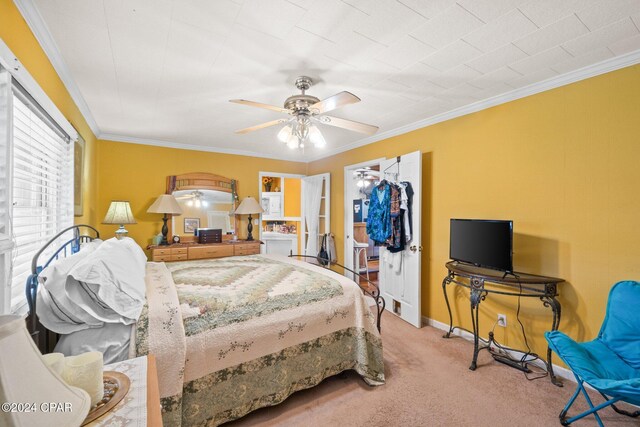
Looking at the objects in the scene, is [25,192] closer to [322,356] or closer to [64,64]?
[64,64]

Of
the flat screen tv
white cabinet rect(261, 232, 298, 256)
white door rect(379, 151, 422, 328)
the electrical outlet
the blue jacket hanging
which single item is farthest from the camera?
white cabinet rect(261, 232, 298, 256)

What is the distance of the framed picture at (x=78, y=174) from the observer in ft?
8.51

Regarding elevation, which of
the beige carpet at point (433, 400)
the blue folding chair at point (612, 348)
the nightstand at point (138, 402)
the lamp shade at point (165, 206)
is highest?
the lamp shade at point (165, 206)

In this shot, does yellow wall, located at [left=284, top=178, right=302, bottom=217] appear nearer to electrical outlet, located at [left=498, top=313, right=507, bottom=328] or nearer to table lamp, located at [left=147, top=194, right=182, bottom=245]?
table lamp, located at [left=147, top=194, right=182, bottom=245]

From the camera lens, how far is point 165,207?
4.17 m

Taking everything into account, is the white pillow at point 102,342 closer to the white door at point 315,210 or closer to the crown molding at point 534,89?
the crown molding at point 534,89

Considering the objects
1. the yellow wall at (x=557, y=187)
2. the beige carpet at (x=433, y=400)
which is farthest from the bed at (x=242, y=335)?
the yellow wall at (x=557, y=187)

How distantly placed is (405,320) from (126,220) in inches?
144

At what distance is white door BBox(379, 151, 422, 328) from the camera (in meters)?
3.29

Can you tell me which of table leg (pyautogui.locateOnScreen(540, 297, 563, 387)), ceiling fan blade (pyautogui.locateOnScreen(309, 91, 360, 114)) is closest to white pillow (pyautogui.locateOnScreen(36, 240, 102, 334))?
ceiling fan blade (pyautogui.locateOnScreen(309, 91, 360, 114))

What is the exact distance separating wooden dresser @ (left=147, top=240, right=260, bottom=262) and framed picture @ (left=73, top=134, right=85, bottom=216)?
1.30 m

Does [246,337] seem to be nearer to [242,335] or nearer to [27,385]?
[242,335]

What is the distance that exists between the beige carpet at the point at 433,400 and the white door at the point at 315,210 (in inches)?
116

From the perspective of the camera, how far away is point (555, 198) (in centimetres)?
240
